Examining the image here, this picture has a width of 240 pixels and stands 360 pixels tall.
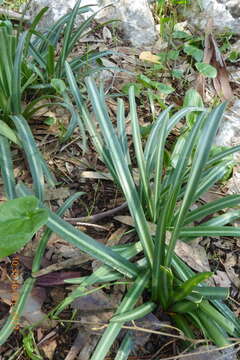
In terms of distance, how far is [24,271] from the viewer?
1.36 m

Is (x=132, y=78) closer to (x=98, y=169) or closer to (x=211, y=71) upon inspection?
(x=211, y=71)

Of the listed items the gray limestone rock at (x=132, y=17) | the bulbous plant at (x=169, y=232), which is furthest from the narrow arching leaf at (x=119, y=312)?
the gray limestone rock at (x=132, y=17)

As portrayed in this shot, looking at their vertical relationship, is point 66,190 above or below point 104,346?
above

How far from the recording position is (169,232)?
1.41m

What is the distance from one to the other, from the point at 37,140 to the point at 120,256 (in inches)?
30.6

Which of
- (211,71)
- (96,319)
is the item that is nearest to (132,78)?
(211,71)

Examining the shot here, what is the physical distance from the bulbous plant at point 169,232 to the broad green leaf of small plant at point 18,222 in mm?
244

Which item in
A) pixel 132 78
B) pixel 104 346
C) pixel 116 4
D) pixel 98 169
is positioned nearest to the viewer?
pixel 104 346

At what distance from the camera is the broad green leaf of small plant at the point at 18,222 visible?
104 cm

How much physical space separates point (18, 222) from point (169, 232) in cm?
56

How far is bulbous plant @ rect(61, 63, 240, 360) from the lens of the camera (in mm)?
1063

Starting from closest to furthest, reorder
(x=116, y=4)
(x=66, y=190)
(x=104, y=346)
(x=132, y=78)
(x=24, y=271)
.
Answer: (x=104, y=346) < (x=24, y=271) < (x=66, y=190) < (x=132, y=78) < (x=116, y=4)

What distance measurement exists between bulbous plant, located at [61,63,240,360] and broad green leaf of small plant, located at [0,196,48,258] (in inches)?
9.6

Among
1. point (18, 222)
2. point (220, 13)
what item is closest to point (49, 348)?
point (18, 222)
